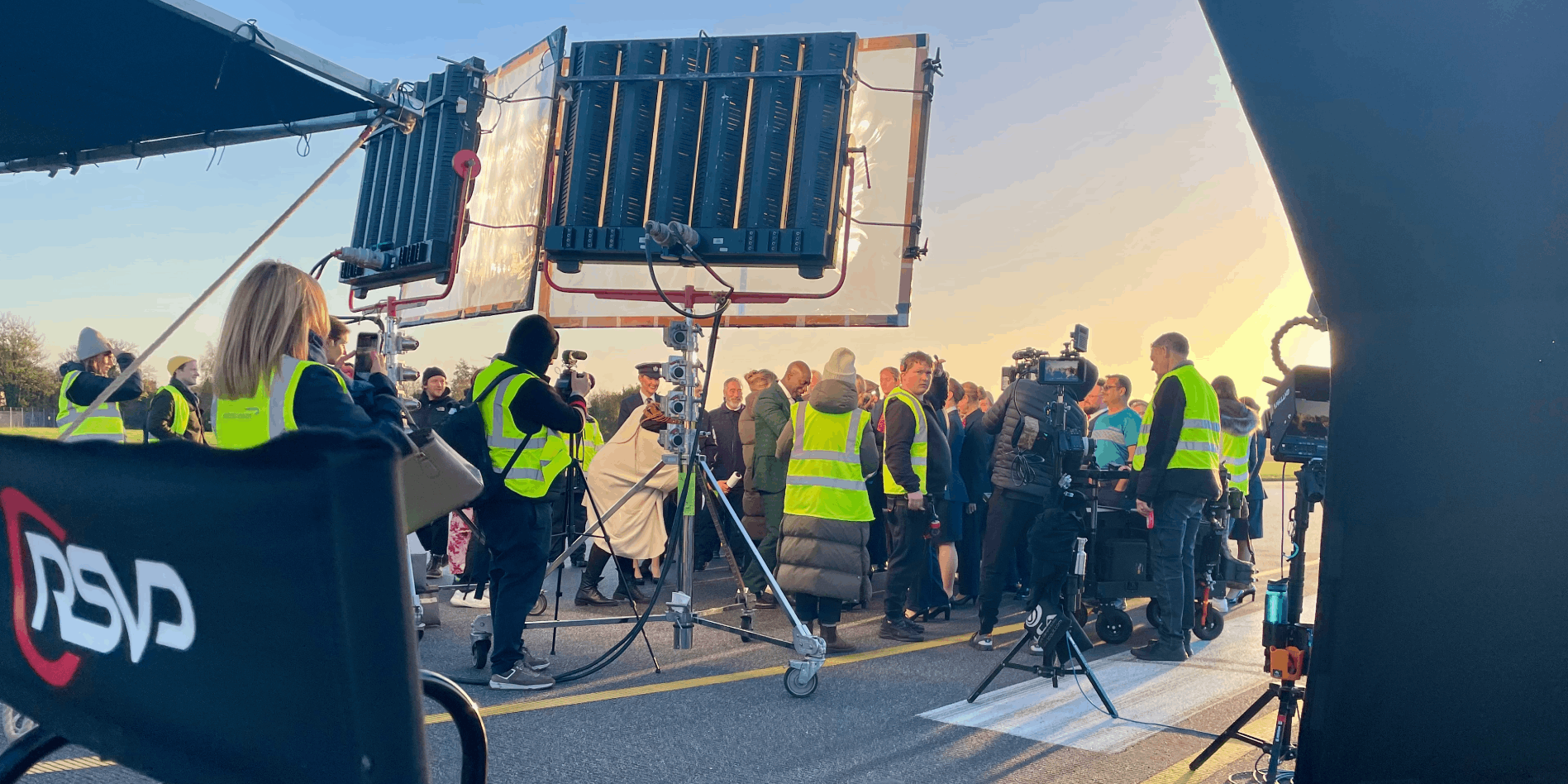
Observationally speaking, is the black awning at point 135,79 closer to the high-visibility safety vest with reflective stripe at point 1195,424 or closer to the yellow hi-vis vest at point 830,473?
the yellow hi-vis vest at point 830,473

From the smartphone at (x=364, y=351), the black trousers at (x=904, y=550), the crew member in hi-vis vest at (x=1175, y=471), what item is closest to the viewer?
the smartphone at (x=364, y=351)

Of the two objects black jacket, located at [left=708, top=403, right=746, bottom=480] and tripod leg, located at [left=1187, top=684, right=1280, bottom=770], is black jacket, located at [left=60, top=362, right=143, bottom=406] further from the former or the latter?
tripod leg, located at [left=1187, top=684, right=1280, bottom=770]

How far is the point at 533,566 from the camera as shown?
4898mm

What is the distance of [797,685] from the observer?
4965mm

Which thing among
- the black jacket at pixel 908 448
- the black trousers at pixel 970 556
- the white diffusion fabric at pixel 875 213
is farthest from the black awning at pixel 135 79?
the black trousers at pixel 970 556

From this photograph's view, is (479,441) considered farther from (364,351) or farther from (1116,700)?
(1116,700)

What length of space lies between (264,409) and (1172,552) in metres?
5.23

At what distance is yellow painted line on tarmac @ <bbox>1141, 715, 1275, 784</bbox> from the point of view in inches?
152

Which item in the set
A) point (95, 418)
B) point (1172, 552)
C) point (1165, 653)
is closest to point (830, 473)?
point (1172, 552)

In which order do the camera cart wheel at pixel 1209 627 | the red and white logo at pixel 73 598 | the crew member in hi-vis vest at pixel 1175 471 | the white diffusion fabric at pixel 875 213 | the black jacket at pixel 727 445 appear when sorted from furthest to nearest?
the black jacket at pixel 727 445 → the camera cart wheel at pixel 1209 627 → the crew member in hi-vis vest at pixel 1175 471 → the white diffusion fabric at pixel 875 213 → the red and white logo at pixel 73 598

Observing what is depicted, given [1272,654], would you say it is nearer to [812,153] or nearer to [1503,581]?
[1503,581]

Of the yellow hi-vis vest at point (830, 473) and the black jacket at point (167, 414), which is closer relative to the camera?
the yellow hi-vis vest at point (830, 473)

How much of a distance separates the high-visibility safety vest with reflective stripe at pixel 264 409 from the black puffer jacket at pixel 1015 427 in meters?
4.80

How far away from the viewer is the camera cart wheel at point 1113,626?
666 centimetres
